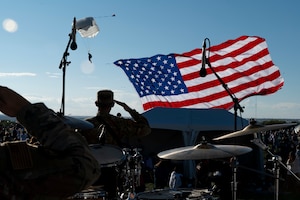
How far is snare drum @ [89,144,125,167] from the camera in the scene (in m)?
4.06

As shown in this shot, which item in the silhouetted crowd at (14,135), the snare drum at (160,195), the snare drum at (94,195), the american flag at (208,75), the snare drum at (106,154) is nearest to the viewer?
the snare drum at (106,154)

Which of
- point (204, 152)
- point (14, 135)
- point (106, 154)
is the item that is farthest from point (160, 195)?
point (14, 135)

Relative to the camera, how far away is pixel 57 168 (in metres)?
1.64

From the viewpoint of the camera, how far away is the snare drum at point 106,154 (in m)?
4.06

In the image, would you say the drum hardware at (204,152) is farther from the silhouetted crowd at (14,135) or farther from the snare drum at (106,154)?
the silhouetted crowd at (14,135)

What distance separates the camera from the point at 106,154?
4223mm

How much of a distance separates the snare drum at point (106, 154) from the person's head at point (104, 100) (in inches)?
35.4

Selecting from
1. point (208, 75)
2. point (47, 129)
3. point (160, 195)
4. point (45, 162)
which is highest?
point (208, 75)

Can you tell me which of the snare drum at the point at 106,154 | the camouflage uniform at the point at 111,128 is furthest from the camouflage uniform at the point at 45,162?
the camouflage uniform at the point at 111,128

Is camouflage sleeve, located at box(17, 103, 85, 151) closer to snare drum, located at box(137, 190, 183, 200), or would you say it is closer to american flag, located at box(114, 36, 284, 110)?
snare drum, located at box(137, 190, 183, 200)

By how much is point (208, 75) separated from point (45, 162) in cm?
1578

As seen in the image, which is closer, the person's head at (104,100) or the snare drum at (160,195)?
the person's head at (104,100)

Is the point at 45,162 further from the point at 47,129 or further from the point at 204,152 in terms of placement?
the point at 204,152

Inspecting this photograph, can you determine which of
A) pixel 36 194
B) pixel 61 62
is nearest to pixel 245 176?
pixel 61 62
